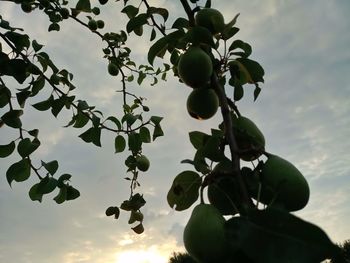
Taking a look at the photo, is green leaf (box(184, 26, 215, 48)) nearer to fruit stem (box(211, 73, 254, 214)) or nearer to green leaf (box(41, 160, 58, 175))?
fruit stem (box(211, 73, 254, 214))

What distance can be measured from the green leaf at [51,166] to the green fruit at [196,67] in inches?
47.6

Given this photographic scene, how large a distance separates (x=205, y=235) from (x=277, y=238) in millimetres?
234

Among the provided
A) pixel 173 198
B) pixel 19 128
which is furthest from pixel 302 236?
pixel 19 128

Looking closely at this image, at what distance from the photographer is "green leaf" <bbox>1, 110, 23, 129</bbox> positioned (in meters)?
2.24

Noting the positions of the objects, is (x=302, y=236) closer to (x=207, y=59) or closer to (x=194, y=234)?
(x=194, y=234)

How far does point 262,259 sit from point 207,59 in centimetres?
70

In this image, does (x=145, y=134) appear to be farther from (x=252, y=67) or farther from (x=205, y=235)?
(x=205, y=235)

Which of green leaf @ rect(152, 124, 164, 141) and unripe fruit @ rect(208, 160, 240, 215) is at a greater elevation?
green leaf @ rect(152, 124, 164, 141)

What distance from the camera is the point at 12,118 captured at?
2.25 m

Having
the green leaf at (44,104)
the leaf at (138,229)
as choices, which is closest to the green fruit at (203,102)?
the green leaf at (44,104)

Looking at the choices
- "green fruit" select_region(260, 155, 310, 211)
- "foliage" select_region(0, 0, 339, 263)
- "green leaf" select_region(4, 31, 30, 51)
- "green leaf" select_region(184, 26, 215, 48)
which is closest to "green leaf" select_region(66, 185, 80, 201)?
"foliage" select_region(0, 0, 339, 263)

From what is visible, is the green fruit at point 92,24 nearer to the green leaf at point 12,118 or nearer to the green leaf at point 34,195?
the green leaf at point 12,118

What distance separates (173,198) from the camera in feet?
3.87

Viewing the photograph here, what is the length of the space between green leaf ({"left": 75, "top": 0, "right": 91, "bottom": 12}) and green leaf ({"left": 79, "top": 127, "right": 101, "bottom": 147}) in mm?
957
